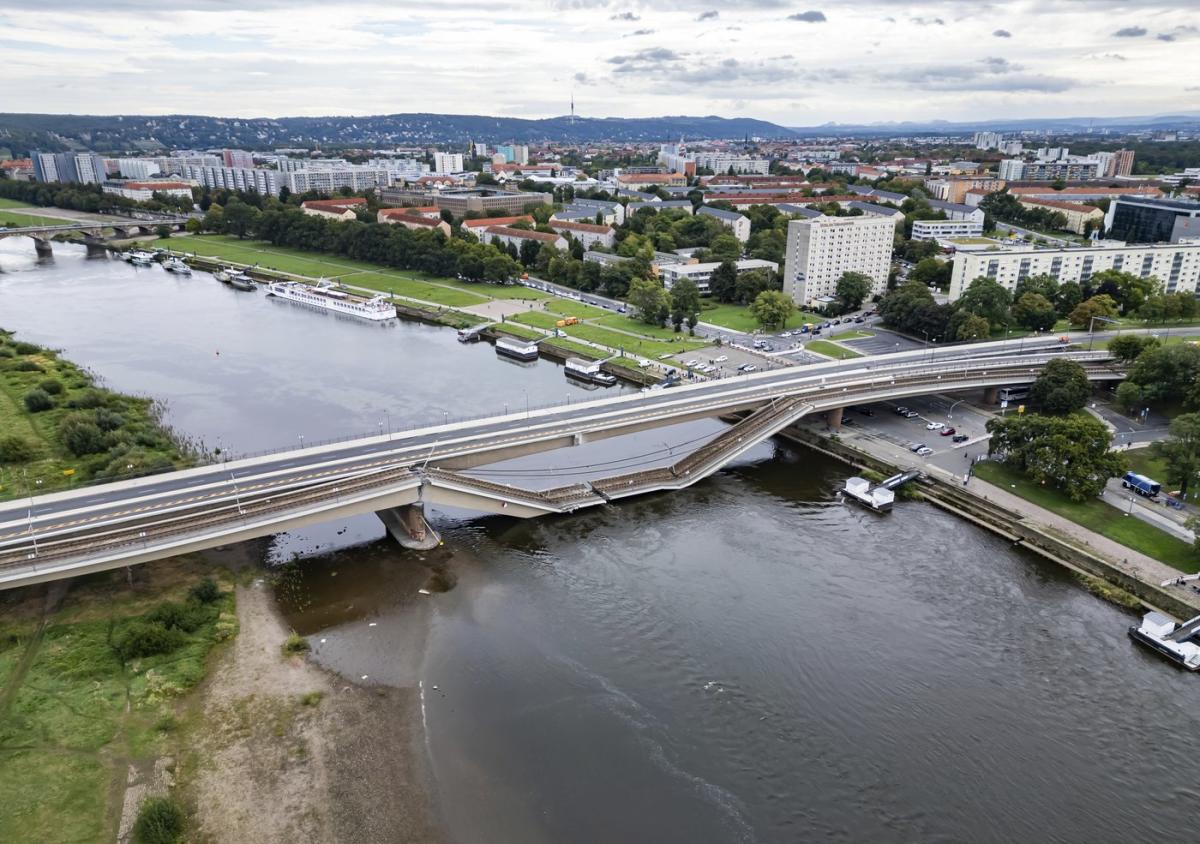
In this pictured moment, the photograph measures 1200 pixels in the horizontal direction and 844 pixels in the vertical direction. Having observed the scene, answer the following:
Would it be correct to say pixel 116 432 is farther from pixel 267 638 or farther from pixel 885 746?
pixel 885 746

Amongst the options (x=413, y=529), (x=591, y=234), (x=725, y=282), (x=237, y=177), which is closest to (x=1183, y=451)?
(x=413, y=529)

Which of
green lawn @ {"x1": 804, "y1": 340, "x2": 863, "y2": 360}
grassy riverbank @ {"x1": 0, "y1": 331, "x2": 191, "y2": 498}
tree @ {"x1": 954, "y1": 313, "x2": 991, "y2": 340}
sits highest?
tree @ {"x1": 954, "y1": 313, "x2": 991, "y2": 340}

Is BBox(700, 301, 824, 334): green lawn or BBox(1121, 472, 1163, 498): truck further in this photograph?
BBox(700, 301, 824, 334): green lawn

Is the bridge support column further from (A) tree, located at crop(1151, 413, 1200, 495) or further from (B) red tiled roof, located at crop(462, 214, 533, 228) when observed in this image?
(B) red tiled roof, located at crop(462, 214, 533, 228)

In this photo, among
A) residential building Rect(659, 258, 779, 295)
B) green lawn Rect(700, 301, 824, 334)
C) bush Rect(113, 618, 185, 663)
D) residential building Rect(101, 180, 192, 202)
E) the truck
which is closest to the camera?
bush Rect(113, 618, 185, 663)

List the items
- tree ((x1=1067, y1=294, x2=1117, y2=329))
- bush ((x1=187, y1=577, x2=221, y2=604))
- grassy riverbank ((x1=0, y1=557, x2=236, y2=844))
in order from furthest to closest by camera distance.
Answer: tree ((x1=1067, y1=294, x2=1117, y2=329)), bush ((x1=187, y1=577, x2=221, y2=604)), grassy riverbank ((x1=0, y1=557, x2=236, y2=844))

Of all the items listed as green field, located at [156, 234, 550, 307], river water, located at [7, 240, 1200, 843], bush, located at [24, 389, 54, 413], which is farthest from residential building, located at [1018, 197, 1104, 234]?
bush, located at [24, 389, 54, 413]

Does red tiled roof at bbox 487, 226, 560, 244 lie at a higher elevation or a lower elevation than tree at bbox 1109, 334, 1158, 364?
higher

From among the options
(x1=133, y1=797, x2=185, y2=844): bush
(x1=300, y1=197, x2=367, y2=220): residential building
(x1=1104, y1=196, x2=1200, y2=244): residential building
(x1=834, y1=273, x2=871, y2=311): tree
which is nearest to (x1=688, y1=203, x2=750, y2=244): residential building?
(x1=834, y1=273, x2=871, y2=311): tree
